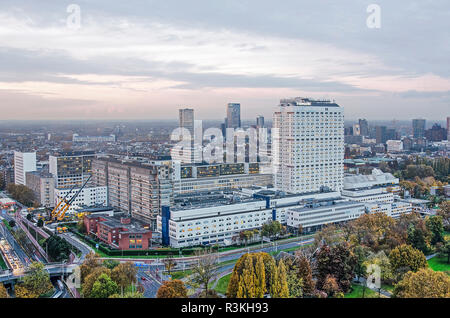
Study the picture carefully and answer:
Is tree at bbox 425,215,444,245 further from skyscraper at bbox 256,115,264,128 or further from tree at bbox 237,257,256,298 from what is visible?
skyscraper at bbox 256,115,264,128

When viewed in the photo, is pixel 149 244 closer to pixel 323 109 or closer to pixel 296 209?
pixel 296 209

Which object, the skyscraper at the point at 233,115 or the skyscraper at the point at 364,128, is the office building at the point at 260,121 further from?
the skyscraper at the point at 364,128

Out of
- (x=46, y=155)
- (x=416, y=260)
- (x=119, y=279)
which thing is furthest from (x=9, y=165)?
(x=416, y=260)

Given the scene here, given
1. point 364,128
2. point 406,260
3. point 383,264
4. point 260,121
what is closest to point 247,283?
point 383,264

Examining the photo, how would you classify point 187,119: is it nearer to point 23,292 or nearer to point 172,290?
point 23,292

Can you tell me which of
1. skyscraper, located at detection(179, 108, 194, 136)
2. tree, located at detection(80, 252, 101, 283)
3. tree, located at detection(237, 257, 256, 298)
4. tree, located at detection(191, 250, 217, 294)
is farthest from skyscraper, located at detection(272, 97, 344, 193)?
skyscraper, located at detection(179, 108, 194, 136)

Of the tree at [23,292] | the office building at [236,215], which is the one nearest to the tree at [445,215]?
the office building at [236,215]
